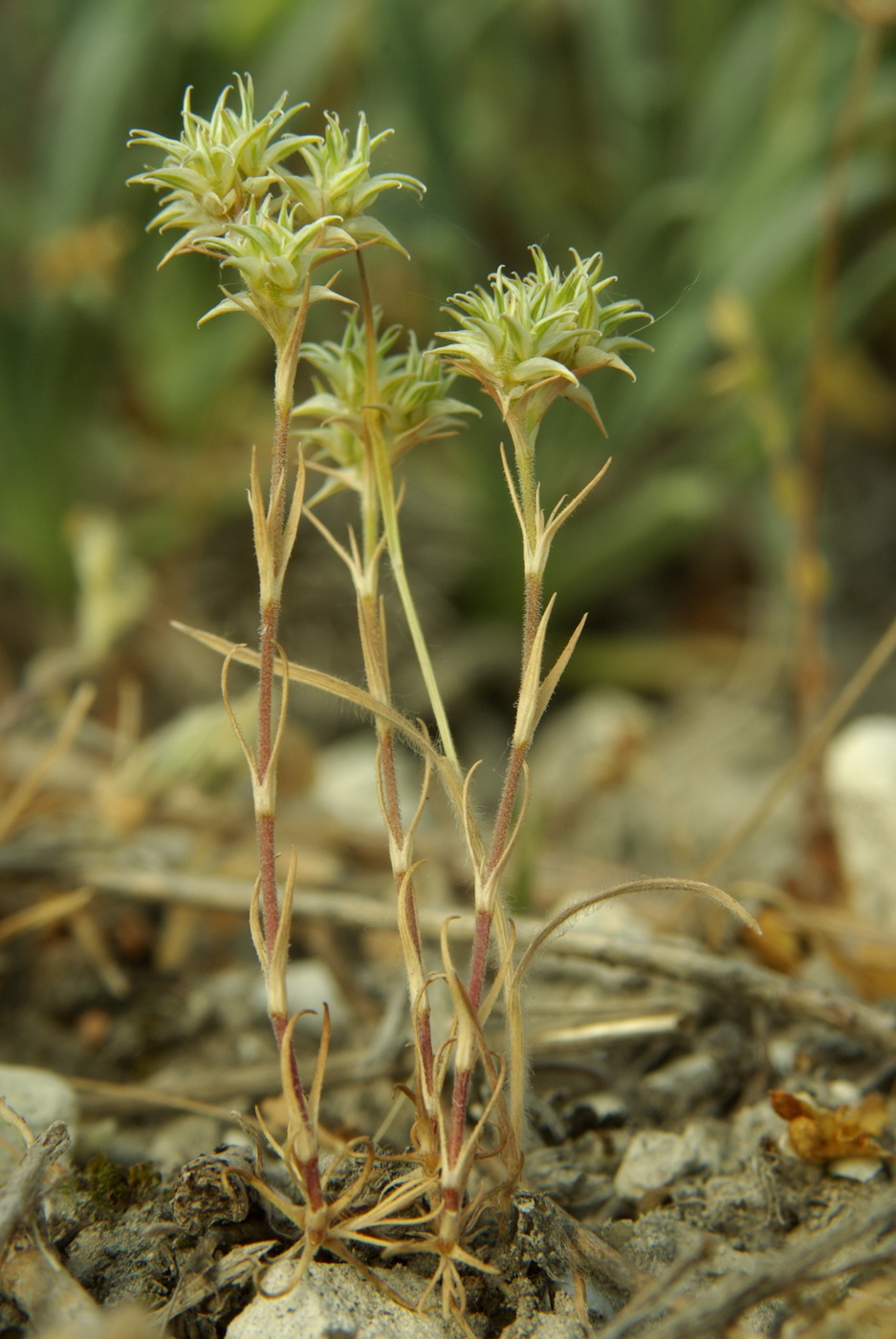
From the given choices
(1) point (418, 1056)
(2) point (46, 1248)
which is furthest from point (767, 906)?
(2) point (46, 1248)

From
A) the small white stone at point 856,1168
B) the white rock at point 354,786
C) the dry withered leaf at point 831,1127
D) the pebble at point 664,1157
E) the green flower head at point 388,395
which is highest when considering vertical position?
the green flower head at point 388,395

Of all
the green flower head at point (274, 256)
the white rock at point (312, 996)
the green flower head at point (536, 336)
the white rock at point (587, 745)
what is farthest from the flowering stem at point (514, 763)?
the white rock at point (587, 745)

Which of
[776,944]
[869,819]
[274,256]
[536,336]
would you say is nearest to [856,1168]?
[776,944]

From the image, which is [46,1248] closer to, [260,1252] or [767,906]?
[260,1252]

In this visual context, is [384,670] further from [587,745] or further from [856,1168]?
[587,745]

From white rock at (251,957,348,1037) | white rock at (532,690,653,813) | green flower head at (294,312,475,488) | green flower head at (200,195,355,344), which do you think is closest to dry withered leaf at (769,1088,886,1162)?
white rock at (251,957,348,1037)

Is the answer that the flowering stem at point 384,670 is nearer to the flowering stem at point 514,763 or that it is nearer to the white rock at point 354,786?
the flowering stem at point 514,763

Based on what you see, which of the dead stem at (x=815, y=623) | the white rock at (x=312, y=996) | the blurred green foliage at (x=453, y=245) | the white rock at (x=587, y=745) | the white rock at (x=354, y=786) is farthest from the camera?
the blurred green foliage at (x=453, y=245)
